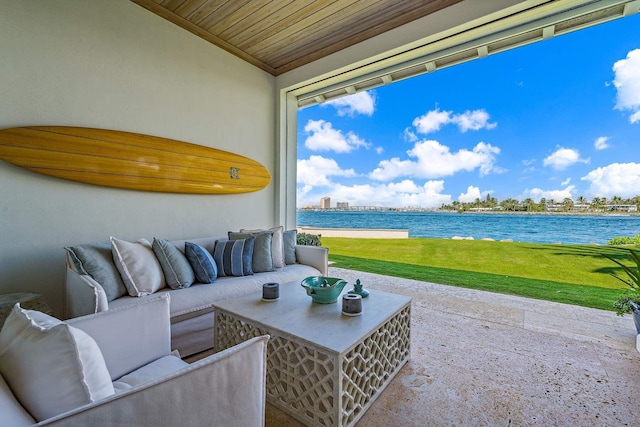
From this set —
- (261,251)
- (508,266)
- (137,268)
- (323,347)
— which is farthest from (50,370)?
(508,266)

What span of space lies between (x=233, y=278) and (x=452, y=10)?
134 inches

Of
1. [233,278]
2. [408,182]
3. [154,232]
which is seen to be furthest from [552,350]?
[408,182]

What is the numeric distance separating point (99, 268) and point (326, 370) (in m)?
1.76

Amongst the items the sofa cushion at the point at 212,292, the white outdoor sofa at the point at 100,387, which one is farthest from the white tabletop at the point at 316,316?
the white outdoor sofa at the point at 100,387

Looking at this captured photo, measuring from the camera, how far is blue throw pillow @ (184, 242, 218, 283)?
242cm

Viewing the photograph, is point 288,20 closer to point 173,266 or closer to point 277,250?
point 277,250

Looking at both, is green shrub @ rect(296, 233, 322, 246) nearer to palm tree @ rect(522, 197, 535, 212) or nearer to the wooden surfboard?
the wooden surfboard

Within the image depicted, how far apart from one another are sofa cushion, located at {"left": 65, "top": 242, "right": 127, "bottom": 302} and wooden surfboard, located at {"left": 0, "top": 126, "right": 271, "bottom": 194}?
2.53ft

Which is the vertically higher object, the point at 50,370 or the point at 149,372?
the point at 50,370

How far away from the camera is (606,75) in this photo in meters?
5.28

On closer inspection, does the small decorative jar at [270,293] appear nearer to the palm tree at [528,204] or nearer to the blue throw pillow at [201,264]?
the blue throw pillow at [201,264]

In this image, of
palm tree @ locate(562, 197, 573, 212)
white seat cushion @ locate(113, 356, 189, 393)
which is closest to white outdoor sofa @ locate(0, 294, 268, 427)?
white seat cushion @ locate(113, 356, 189, 393)

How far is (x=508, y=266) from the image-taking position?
5.47 m

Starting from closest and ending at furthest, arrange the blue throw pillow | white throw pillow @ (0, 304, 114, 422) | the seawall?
white throw pillow @ (0, 304, 114, 422)
the blue throw pillow
the seawall
